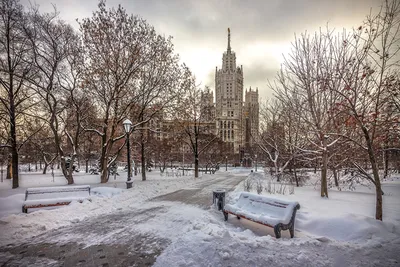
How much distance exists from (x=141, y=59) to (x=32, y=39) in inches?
267

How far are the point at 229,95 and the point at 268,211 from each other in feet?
401

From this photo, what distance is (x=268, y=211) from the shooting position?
5.74m

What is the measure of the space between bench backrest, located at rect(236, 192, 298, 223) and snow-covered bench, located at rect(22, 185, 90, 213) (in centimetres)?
657

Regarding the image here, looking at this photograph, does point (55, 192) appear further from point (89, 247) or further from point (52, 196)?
point (89, 247)

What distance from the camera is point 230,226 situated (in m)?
6.03

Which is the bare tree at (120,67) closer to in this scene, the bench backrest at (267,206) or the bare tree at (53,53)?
the bare tree at (53,53)

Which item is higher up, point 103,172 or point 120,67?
point 120,67

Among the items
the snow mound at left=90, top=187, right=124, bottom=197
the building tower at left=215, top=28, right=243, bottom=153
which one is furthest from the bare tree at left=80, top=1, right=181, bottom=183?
the building tower at left=215, top=28, right=243, bottom=153

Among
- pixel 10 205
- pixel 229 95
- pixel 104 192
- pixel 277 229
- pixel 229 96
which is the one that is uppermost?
pixel 229 95

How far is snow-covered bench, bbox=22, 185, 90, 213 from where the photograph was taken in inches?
282

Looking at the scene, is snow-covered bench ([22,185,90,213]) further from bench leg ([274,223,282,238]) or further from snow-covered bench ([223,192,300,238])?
bench leg ([274,223,282,238])

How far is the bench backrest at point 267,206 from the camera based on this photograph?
515 cm

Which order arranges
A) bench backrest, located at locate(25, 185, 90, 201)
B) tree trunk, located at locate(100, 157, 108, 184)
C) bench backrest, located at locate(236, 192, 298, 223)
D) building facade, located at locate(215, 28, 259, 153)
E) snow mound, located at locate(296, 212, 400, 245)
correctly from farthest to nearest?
building facade, located at locate(215, 28, 259, 153) < tree trunk, located at locate(100, 157, 108, 184) < bench backrest, located at locate(25, 185, 90, 201) < bench backrest, located at locate(236, 192, 298, 223) < snow mound, located at locate(296, 212, 400, 245)

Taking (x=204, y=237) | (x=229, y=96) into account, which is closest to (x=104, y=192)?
(x=204, y=237)
